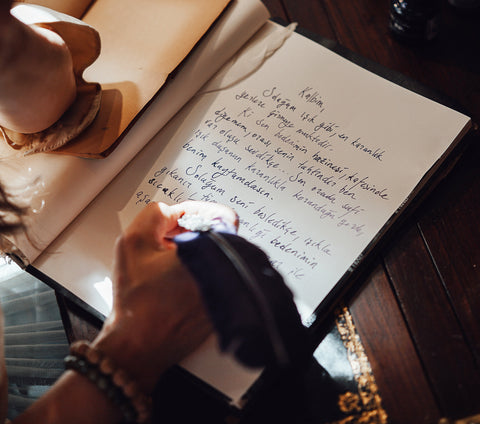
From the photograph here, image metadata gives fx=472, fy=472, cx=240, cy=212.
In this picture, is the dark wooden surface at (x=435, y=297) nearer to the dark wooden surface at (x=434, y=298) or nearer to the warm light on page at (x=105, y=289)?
the dark wooden surface at (x=434, y=298)

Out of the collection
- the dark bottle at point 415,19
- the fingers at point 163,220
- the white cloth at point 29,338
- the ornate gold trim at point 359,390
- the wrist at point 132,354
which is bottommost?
the white cloth at point 29,338

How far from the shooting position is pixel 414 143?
A: 57cm

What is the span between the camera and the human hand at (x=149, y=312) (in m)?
0.44

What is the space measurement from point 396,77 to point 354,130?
0.10m

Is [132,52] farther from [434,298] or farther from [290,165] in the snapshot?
[434,298]

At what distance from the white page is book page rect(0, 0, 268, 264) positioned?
0.05 feet

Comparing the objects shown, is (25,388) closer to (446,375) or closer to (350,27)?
(446,375)

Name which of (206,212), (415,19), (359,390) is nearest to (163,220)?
(206,212)

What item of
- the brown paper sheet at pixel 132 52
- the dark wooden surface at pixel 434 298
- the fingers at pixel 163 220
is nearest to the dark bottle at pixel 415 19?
the dark wooden surface at pixel 434 298

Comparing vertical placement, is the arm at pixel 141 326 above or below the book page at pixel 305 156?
below

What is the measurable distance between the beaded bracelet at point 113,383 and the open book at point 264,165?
0.07 m

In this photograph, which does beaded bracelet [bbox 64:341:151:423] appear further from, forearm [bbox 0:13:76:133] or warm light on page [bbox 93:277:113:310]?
forearm [bbox 0:13:76:133]

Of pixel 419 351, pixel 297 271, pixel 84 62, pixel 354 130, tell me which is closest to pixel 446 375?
pixel 419 351

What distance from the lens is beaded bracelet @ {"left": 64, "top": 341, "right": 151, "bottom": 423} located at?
42cm
